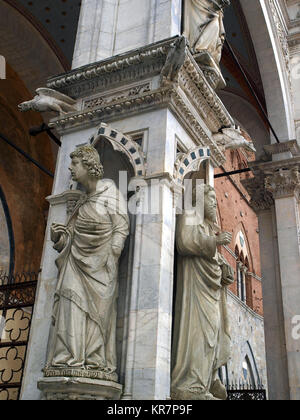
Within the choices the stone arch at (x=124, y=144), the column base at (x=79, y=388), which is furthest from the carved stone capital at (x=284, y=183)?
the column base at (x=79, y=388)

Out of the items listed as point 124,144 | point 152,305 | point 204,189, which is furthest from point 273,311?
point 152,305

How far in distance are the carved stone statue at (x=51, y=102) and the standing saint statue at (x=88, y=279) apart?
0.94 metres

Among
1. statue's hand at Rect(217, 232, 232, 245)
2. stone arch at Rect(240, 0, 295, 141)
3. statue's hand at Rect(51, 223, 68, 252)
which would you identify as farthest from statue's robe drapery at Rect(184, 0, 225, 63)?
stone arch at Rect(240, 0, 295, 141)

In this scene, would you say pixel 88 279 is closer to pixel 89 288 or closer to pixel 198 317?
pixel 89 288

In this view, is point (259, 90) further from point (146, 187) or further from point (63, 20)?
point (146, 187)

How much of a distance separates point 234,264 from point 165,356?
41.6 feet

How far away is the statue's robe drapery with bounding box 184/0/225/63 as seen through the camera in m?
4.97

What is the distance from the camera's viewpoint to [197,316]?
377cm

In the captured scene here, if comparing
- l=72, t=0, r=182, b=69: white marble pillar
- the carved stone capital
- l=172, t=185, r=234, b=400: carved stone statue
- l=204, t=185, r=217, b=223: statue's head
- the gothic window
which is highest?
the carved stone capital

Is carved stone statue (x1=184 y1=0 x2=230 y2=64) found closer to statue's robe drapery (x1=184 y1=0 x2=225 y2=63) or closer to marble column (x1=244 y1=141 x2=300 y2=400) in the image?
statue's robe drapery (x1=184 y1=0 x2=225 y2=63)

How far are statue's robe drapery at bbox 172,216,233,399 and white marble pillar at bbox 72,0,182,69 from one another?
185 centimetres

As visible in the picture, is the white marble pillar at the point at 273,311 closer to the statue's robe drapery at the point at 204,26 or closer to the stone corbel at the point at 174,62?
A: the statue's robe drapery at the point at 204,26
